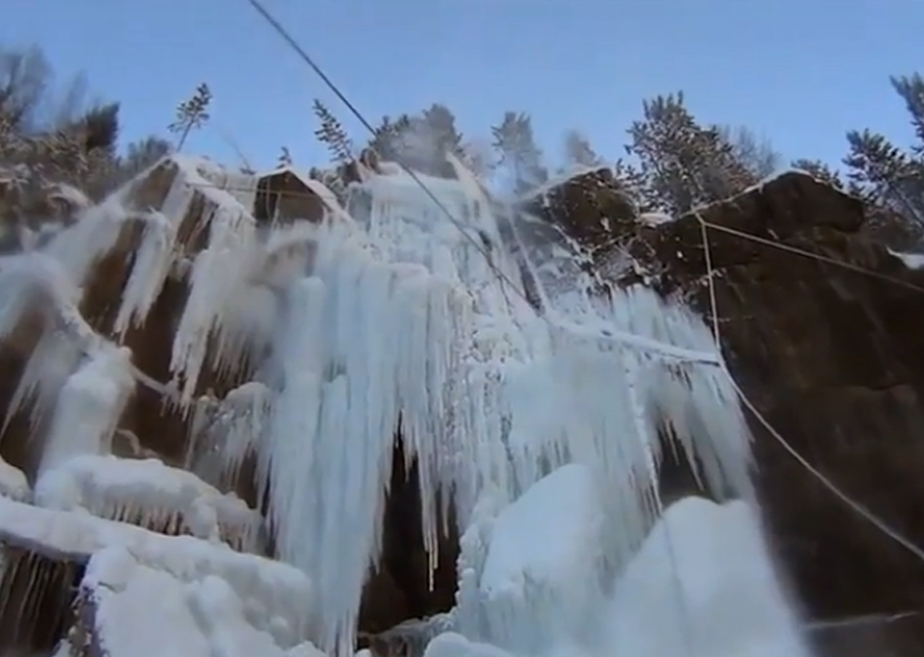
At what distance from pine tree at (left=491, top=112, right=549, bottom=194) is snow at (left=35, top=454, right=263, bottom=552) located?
1.83m

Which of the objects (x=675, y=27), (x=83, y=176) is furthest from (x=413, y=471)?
(x=675, y=27)

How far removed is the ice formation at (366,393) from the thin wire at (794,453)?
58 mm

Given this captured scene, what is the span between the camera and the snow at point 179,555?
8.97 feet

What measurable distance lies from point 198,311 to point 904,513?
2.58m

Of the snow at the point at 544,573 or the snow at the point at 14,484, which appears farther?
the snow at the point at 14,484

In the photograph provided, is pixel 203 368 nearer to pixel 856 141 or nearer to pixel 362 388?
pixel 362 388

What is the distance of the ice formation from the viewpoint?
2.85 metres

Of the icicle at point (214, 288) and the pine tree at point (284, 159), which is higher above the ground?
the pine tree at point (284, 159)

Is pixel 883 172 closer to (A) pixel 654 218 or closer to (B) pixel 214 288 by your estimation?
(A) pixel 654 218

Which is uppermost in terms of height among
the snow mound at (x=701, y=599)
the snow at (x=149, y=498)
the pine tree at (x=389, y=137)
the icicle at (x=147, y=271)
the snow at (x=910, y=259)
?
the pine tree at (x=389, y=137)

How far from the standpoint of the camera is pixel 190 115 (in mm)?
3990

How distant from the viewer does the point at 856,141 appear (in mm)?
3768

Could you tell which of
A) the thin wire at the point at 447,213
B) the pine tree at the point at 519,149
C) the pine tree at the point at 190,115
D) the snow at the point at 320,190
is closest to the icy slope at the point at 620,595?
the thin wire at the point at 447,213

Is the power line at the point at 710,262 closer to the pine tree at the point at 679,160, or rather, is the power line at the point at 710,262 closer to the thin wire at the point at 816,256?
the thin wire at the point at 816,256
